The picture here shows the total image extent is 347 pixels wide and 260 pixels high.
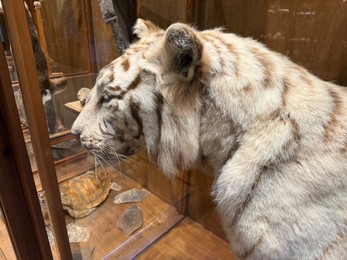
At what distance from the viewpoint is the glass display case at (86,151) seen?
92 centimetres

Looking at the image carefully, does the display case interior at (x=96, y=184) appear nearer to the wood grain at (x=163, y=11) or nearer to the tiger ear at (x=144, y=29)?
the wood grain at (x=163, y=11)

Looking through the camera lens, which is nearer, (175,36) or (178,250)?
(175,36)

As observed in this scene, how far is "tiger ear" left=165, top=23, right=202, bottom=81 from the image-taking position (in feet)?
2.24

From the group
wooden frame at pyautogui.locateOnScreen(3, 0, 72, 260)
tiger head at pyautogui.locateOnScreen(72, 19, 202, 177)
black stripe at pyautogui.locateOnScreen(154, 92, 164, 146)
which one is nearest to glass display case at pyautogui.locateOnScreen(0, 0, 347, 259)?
wooden frame at pyautogui.locateOnScreen(3, 0, 72, 260)

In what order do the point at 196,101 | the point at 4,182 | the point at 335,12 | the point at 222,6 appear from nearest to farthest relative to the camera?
the point at 196,101, the point at 4,182, the point at 335,12, the point at 222,6

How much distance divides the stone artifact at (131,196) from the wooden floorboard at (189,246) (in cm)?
34

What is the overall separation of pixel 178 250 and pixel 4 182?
122 centimetres

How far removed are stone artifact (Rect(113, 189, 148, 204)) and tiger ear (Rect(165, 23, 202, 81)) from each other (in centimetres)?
137

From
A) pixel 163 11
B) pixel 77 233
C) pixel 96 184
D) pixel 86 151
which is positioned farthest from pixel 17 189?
pixel 163 11

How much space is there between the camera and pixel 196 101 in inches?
31.6

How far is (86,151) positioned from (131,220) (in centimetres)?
87

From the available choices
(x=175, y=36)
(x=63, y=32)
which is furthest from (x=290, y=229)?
(x=63, y=32)

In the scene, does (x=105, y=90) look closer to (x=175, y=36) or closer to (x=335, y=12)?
(x=175, y=36)

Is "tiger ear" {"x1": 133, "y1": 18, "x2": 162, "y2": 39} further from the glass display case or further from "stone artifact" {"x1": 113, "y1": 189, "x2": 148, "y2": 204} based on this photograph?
"stone artifact" {"x1": 113, "y1": 189, "x2": 148, "y2": 204}
